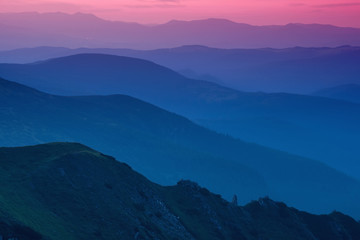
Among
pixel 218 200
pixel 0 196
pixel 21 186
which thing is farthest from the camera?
pixel 218 200

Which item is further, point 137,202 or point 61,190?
point 137,202

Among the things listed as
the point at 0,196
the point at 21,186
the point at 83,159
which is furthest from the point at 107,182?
the point at 0,196

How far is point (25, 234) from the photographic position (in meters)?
42.7

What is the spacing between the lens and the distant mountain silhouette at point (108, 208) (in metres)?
51.2

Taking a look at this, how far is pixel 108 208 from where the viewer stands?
198ft

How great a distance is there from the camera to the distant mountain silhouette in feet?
168

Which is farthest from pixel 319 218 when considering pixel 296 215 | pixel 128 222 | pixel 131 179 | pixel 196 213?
pixel 128 222

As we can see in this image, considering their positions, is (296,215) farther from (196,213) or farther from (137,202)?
(137,202)

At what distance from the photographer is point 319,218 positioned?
311 ft

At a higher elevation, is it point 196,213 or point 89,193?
point 196,213

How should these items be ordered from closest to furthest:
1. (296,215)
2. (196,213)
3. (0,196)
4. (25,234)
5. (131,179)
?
(25,234)
(0,196)
(131,179)
(196,213)
(296,215)

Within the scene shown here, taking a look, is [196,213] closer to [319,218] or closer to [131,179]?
[131,179]

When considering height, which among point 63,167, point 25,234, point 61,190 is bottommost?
point 25,234

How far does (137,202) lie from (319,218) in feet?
140
